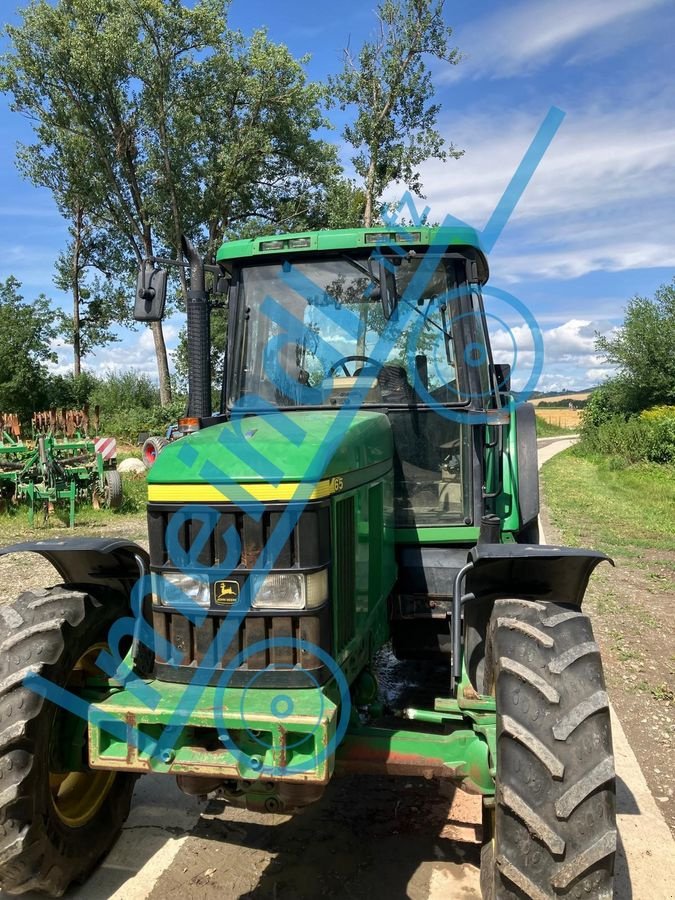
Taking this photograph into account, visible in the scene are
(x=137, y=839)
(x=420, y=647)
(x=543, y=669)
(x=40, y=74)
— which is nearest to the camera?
(x=543, y=669)

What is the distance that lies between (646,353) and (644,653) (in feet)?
97.6

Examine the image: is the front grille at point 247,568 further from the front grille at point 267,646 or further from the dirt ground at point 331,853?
the dirt ground at point 331,853

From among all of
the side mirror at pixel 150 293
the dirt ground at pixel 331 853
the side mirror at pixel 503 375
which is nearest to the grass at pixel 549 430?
the side mirror at pixel 503 375

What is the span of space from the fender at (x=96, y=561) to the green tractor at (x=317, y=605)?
2 centimetres

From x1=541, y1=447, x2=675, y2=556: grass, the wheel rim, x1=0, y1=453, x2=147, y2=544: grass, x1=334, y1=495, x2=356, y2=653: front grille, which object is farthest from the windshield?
x1=0, y1=453, x2=147, y2=544: grass

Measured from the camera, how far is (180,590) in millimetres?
3096

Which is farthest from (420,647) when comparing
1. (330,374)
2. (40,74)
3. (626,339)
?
(626,339)

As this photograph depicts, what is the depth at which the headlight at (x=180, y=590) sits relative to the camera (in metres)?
3.06

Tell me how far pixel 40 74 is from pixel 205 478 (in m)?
23.7

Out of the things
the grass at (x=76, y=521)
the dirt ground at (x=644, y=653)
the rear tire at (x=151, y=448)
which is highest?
the rear tire at (x=151, y=448)

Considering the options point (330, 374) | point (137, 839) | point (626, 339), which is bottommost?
point (137, 839)

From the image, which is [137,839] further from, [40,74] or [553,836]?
[40,74]

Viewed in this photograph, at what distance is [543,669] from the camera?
9.52 ft

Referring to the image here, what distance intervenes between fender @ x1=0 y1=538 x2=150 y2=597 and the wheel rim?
32 cm
